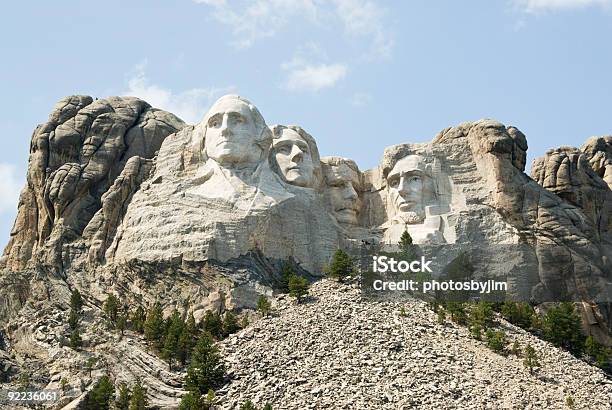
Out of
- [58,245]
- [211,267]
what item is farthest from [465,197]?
[58,245]

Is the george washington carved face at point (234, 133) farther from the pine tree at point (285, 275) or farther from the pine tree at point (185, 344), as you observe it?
the pine tree at point (185, 344)

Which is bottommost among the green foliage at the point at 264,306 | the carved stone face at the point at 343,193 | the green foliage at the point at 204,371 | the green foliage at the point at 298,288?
the green foliage at the point at 204,371

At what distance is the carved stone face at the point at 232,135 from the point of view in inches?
1864

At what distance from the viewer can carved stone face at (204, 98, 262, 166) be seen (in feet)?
155

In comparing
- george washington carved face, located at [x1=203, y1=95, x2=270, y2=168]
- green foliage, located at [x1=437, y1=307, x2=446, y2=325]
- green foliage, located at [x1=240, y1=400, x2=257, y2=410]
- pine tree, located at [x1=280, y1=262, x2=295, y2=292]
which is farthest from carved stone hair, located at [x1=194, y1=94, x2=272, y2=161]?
green foliage, located at [x1=240, y1=400, x2=257, y2=410]

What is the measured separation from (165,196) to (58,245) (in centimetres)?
295

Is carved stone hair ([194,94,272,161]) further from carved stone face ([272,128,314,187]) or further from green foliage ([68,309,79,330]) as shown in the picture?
green foliage ([68,309,79,330])

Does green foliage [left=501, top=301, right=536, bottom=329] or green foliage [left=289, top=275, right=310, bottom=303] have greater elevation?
green foliage [left=289, top=275, right=310, bottom=303]

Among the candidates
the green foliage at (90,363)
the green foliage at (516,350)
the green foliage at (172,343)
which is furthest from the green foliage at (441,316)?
the green foliage at (90,363)

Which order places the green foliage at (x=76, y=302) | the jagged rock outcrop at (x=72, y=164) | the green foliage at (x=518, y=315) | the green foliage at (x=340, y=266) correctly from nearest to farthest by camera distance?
the green foliage at (x=76, y=302)
the green foliage at (x=518, y=315)
the green foliage at (x=340, y=266)
the jagged rock outcrop at (x=72, y=164)

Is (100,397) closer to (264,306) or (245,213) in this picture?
(264,306)

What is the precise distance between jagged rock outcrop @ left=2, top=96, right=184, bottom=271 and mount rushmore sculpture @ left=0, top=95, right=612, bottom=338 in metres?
0.04

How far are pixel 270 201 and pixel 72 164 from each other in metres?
5.49

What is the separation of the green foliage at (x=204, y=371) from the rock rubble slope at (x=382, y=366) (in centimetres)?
37
